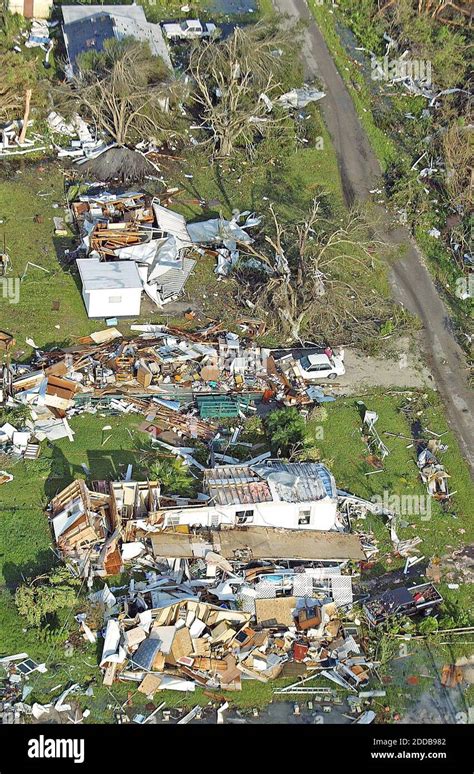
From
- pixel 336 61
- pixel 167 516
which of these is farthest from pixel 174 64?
pixel 167 516

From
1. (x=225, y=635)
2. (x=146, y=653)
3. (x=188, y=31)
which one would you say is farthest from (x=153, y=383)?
(x=188, y=31)

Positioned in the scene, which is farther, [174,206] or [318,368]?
[174,206]

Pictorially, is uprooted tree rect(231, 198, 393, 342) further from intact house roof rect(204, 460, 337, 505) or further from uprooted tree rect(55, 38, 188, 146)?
uprooted tree rect(55, 38, 188, 146)

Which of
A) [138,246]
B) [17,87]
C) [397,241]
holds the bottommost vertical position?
→ [397,241]

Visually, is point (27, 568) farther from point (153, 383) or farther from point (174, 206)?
point (174, 206)

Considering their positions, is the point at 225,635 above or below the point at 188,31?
below

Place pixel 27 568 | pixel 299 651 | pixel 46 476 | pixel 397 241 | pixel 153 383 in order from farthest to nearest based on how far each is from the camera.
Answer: pixel 397 241, pixel 153 383, pixel 46 476, pixel 27 568, pixel 299 651

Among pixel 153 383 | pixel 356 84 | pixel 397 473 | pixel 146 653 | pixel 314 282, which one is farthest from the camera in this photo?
pixel 356 84

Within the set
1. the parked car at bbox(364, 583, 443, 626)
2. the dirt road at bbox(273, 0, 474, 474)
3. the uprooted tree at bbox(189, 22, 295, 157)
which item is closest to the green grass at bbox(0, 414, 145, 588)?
the parked car at bbox(364, 583, 443, 626)
